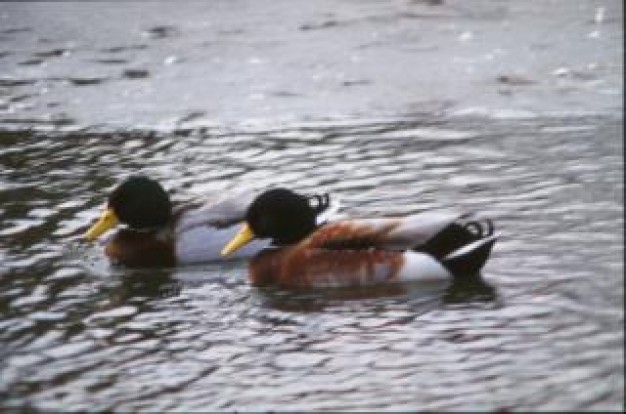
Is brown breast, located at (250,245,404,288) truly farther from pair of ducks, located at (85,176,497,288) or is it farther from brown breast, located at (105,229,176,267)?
brown breast, located at (105,229,176,267)

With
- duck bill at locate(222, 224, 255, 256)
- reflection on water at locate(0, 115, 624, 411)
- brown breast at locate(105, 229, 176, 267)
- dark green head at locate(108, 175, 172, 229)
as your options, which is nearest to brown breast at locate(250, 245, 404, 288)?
reflection on water at locate(0, 115, 624, 411)

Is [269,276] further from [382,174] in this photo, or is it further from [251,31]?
[251,31]

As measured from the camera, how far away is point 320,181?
36.5ft

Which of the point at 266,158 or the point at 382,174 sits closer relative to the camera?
the point at 382,174

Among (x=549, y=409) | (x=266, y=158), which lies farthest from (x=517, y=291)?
(x=266, y=158)

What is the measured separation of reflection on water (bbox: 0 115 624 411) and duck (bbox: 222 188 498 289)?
11cm

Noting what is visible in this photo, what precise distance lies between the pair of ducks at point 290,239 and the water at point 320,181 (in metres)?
0.15

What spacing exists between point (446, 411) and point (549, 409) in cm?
44

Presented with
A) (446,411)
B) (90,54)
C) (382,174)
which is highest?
(90,54)

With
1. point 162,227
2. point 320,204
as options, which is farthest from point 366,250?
point 162,227

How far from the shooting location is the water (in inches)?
276

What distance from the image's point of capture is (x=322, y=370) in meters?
7.14

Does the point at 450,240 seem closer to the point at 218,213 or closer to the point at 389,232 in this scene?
the point at 389,232

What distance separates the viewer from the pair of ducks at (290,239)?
8.62 meters
